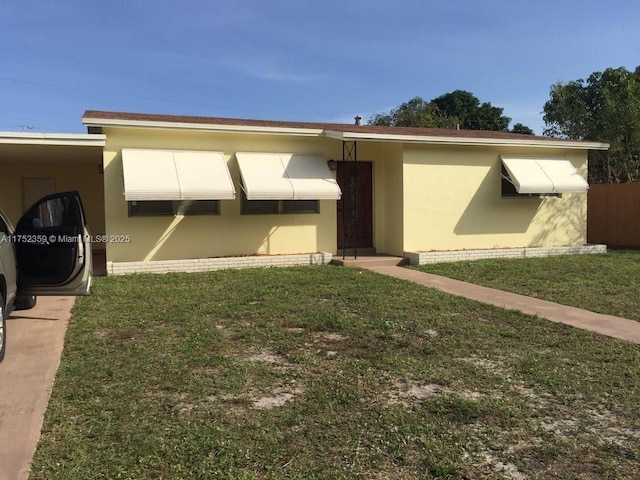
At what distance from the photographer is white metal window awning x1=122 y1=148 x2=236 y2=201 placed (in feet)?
33.7

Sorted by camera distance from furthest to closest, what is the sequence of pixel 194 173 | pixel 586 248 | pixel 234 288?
1. pixel 586 248
2. pixel 194 173
3. pixel 234 288

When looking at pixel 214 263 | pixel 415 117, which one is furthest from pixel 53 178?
pixel 415 117

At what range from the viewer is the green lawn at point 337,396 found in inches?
132

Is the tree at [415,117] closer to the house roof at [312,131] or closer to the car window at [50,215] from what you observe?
the house roof at [312,131]

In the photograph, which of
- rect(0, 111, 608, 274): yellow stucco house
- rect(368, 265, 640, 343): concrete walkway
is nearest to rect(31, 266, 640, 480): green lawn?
rect(368, 265, 640, 343): concrete walkway

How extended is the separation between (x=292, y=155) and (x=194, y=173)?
7.57 ft

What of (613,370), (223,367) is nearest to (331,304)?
(223,367)

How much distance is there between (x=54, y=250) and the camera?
255 inches

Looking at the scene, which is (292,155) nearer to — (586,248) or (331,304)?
(331,304)

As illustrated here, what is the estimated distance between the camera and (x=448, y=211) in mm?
13070

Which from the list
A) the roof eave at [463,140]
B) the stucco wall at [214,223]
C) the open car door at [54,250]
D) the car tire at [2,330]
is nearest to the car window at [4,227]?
the open car door at [54,250]

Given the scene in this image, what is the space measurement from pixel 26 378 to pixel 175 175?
6.37m

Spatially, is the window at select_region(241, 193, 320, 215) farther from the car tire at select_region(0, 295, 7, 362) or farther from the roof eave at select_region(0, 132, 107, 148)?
the car tire at select_region(0, 295, 7, 362)

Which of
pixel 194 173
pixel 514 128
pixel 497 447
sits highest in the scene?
pixel 514 128
